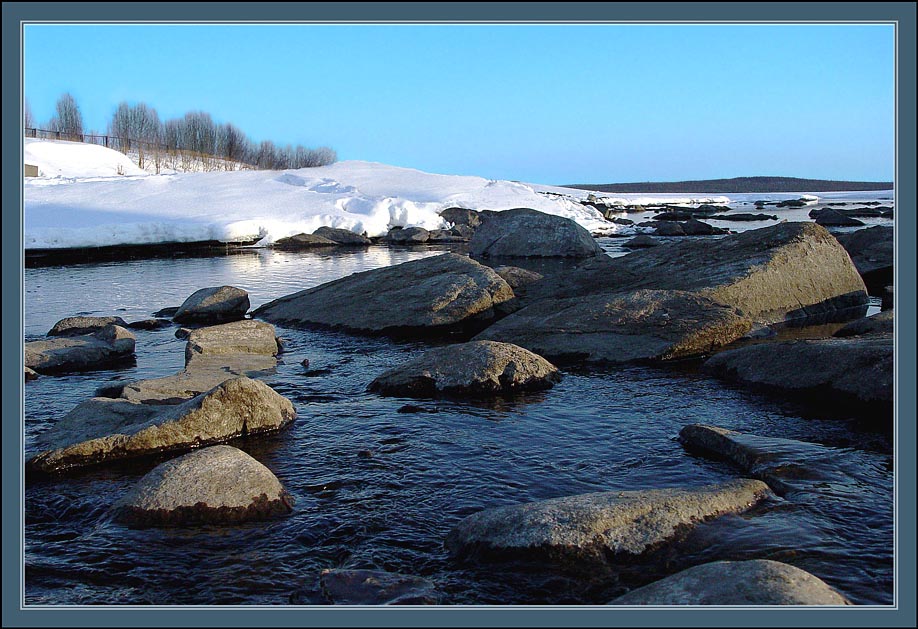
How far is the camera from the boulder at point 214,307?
1315 cm

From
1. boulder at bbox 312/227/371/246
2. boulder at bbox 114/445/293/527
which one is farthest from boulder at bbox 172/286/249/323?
boulder at bbox 312/227/371/246

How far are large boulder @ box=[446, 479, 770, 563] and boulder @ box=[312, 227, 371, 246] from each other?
27.6 meters

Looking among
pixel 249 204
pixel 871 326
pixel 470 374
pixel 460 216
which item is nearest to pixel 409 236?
pixel 460 216

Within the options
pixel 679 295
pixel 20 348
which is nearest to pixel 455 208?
pixel 679 295

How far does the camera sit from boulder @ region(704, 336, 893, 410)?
7.06 m

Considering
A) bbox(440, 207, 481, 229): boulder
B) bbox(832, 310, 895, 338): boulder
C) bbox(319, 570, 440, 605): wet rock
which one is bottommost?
bbox(319, 570, 440, 605): wet rock

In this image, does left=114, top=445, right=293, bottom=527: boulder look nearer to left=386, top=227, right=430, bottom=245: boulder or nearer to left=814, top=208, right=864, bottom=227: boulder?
left=386, top=227, right=430, bottom=245: boulder

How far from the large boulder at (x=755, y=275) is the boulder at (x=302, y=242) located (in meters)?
19.2

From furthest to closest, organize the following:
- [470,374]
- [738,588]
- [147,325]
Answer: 1. [147,325]
2. [470,374]
3. [738,588]

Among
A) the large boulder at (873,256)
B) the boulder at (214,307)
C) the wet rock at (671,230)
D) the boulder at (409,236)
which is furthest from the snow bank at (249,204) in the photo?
the large boulder at (873,256)

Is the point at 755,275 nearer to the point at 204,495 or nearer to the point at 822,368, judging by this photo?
the point at 822,368

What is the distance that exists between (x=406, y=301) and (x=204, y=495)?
7.31m

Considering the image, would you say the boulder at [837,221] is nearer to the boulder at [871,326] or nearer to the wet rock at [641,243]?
the wet rock at [641,243]

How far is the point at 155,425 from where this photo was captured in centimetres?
647
